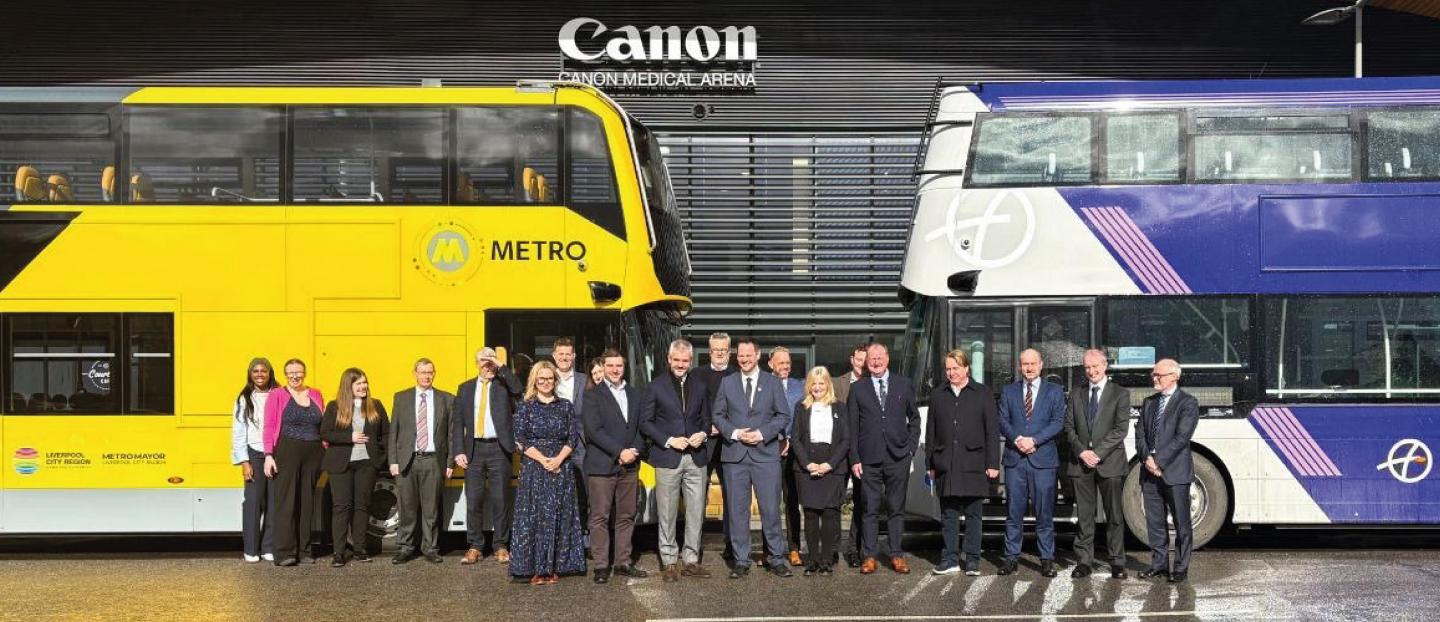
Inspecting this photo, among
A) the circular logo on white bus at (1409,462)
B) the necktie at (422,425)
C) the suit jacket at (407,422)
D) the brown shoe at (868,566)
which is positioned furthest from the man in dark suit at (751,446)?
the circular logo on white bus at (1409,462)

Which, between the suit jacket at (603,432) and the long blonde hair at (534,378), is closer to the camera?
the long blonde hair at (534,378)

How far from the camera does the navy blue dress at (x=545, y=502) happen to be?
417 inches

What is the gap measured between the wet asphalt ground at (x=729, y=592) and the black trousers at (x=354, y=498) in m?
0.37

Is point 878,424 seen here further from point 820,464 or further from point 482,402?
point 482,402

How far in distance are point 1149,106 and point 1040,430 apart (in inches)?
122

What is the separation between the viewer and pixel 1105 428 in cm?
1087

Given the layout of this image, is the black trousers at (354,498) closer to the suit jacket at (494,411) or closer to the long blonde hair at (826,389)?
the suit jacket at (494,411)

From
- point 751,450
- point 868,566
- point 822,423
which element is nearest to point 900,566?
point 868,566

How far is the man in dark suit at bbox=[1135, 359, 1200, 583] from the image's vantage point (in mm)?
10398

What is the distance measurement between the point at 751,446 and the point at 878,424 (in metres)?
0.97

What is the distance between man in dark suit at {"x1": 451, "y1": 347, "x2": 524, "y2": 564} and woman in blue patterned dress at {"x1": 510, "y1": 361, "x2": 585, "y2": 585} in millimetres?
982

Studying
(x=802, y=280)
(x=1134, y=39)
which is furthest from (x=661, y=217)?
(x=1134, y=39)

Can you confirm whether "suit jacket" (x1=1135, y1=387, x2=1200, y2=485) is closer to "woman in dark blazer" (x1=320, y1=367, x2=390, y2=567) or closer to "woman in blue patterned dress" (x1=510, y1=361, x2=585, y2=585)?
"woman in blue patterned dress" (x1=510, y1=361, x2=585, y2=585)

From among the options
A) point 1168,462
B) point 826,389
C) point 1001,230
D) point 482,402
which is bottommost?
point 1168,462
